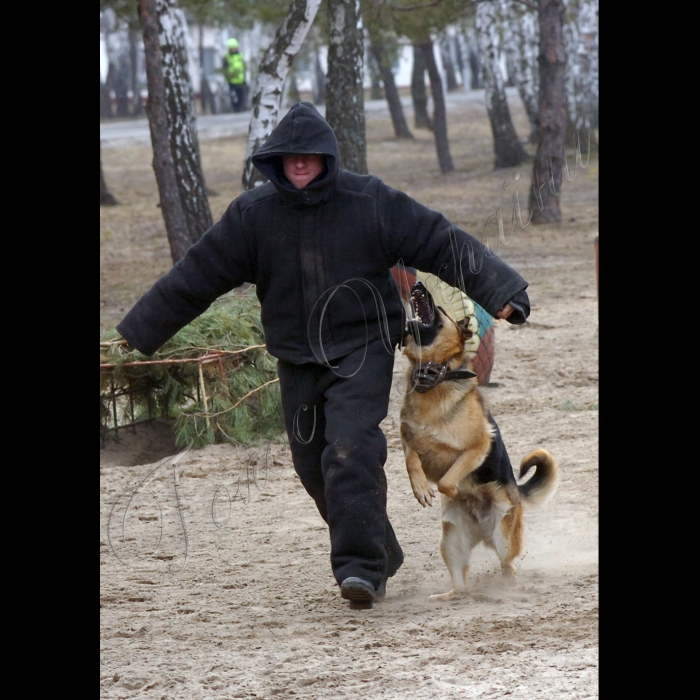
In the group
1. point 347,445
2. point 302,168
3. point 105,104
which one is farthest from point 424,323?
point 105,104

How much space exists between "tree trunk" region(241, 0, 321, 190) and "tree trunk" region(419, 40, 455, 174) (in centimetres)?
1102

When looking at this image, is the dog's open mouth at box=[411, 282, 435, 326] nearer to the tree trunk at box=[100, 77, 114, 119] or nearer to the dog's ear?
the dog's ear

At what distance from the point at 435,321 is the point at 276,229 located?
0.82m

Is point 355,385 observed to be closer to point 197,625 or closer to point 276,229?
point 276,229

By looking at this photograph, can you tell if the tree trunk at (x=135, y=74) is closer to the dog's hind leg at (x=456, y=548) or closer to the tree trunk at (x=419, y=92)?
the tree trunk at (x=419, y=92)

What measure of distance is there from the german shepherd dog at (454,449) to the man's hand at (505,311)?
35cm

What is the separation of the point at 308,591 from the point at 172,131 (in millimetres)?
9066

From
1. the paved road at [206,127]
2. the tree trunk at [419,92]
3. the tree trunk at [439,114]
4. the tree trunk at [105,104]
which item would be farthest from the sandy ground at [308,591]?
the tree trunk at [105,104]

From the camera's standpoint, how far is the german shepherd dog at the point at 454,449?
458cm

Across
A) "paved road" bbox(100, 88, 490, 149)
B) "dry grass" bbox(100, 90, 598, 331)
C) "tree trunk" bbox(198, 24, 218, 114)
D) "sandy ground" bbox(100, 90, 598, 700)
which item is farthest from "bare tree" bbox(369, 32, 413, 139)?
"sandy ground" bbox(100, 90, 598, 700)

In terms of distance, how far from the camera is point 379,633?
13.4 feet

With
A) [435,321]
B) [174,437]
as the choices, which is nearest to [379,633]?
[435,321]

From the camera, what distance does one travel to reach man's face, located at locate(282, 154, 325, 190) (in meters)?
4.41

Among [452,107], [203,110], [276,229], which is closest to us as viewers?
[276,229]
